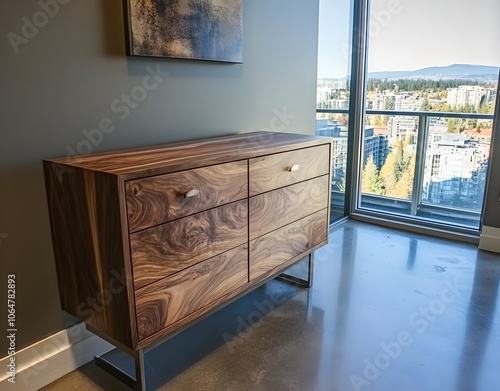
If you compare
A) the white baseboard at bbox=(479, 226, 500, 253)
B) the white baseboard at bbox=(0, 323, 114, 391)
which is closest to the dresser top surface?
the white baseboard at bbox=(0, 323, 114, 391)

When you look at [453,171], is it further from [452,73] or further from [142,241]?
[142,241]

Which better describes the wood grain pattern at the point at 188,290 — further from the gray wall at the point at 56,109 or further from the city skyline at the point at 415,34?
the city skyline at the point at 415,34

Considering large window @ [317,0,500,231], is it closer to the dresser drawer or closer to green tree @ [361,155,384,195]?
green tree @ [361,155,384,195]

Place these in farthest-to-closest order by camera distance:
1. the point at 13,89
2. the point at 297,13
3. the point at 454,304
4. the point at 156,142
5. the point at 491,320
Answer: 1. the point at 297,13
2. the point at 454,304
3. the point at 491,320
4. the point at 156,142
5. the point at 13,89

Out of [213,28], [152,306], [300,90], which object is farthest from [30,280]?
[300,90]

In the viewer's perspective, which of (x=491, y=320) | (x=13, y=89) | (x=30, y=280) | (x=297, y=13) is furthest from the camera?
(x=297, y=13)

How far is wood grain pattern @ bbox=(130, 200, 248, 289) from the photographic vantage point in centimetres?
142

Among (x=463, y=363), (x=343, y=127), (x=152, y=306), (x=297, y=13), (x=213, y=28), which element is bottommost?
(x=463, y=363)

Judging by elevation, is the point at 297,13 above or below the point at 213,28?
above

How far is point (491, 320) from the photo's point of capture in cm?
216

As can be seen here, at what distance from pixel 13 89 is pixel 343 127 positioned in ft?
9.19

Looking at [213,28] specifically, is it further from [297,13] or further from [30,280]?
[30,280]

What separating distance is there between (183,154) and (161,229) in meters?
0.37

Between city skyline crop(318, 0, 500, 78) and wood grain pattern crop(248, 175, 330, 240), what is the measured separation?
53.5 inches
